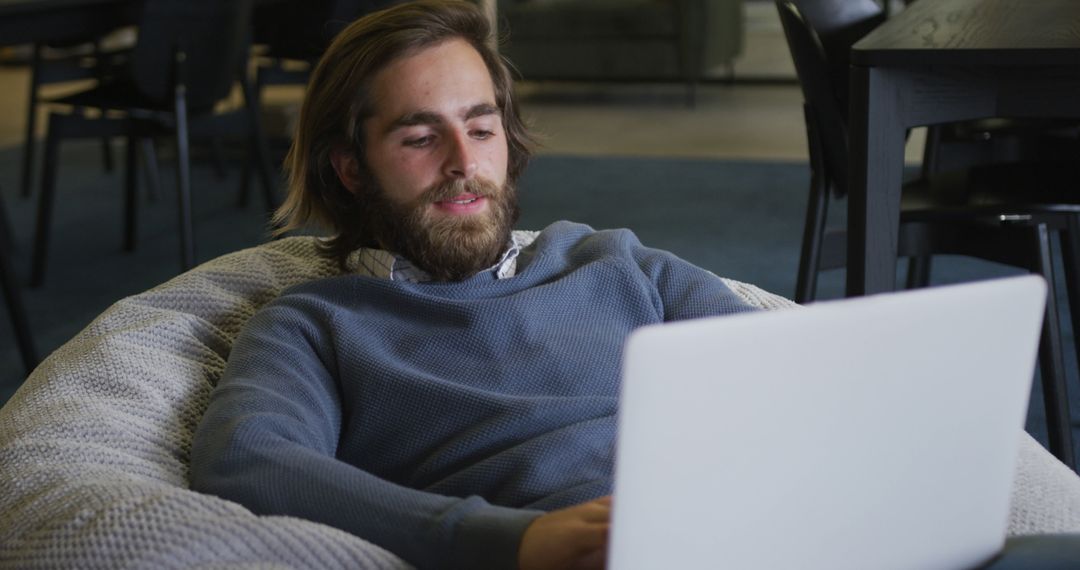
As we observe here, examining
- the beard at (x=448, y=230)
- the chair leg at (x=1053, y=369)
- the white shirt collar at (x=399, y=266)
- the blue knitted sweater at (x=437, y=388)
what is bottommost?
the chair leg at (x=1053, y=369)

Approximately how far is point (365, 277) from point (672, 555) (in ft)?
2.46

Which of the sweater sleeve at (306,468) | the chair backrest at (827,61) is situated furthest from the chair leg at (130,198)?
the sweater sleeve at (306,468)

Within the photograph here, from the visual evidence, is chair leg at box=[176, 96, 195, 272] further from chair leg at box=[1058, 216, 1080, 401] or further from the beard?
chair leg at box=[1058, 216, 1080, 401]

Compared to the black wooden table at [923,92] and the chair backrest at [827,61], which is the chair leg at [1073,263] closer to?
the black wooden table at [923,92]

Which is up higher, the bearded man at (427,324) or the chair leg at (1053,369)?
the bearded man at (427,324)

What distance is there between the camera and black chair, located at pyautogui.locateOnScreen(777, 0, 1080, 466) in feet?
6.76

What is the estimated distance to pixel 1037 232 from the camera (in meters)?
2.05

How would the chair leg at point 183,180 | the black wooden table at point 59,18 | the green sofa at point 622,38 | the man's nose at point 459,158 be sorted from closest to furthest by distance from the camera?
the man's nose at point 459,158
the black wooden table at point 59,18
the chair leg at point 183,180
the green sofa at point 622,38

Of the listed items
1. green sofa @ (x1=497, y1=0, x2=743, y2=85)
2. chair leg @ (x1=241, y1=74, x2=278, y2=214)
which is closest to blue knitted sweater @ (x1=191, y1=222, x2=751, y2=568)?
chair leg @ (x1=241, y1=74, x2=278, y2=214)

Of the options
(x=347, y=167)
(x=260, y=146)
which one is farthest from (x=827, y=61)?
(x=260, y=146)

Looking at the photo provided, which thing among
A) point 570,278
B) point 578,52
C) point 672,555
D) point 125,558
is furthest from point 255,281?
point 578,52

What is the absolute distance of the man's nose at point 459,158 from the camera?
4.71ft

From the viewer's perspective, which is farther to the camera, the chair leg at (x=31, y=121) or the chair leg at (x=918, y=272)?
the chair leg at (x=31, y=121)

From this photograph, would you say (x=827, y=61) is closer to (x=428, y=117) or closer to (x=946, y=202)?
(x=946, y=202)
